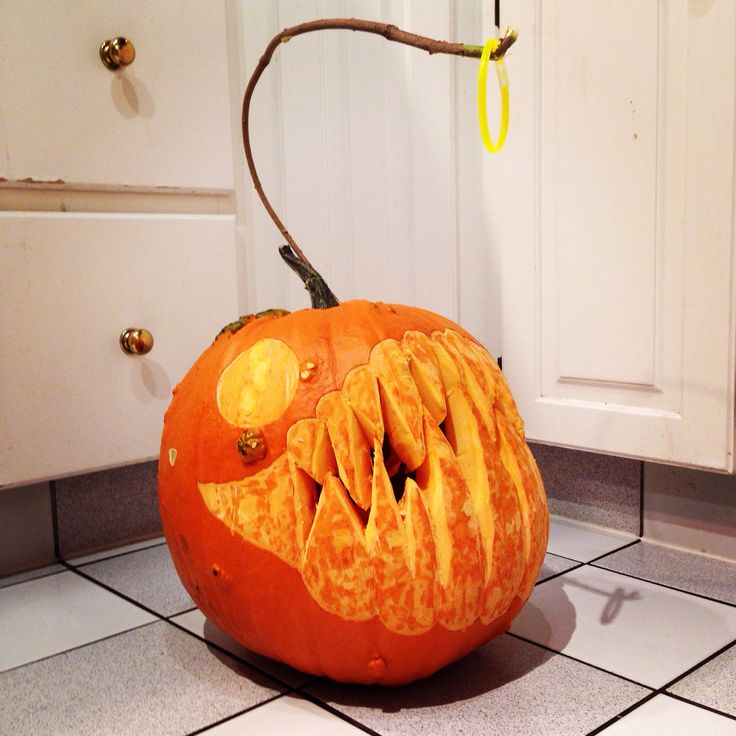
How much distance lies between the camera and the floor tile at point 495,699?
2.09 ft

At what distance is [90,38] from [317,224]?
37cm

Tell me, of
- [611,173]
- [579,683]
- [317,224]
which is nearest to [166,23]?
[317,224]

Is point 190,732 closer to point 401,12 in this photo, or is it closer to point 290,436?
point 290,436

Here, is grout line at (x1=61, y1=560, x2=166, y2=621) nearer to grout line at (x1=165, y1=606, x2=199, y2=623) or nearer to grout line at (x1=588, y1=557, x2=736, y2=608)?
grout line at (x1=165, y1=606, x2=199, y2=623)

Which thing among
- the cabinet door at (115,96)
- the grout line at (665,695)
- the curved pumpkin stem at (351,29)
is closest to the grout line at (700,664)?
the grout line at (665,695)

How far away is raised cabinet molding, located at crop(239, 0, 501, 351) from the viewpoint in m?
1.11

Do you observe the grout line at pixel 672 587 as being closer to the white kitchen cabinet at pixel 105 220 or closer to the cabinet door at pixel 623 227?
the cabinet door at pixel 623 227

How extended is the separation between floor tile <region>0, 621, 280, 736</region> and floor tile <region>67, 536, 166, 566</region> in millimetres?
258

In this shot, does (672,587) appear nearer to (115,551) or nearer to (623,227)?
(623,227)

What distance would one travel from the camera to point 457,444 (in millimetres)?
688

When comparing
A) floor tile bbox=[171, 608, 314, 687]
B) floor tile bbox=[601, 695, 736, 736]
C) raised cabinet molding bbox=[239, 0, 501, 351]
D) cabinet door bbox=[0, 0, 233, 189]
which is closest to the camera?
floor tile bbox=[601, 695, 736, 736]

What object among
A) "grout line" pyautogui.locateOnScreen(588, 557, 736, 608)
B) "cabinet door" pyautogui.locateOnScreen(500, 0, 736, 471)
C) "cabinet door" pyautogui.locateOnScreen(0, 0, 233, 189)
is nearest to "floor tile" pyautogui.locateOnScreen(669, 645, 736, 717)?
"grout line" pyautogui.locateOnScreen(588, 557, 736, 608)

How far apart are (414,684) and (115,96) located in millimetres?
687

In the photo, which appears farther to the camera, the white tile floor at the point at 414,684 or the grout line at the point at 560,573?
the grout line at the point at 560,573
